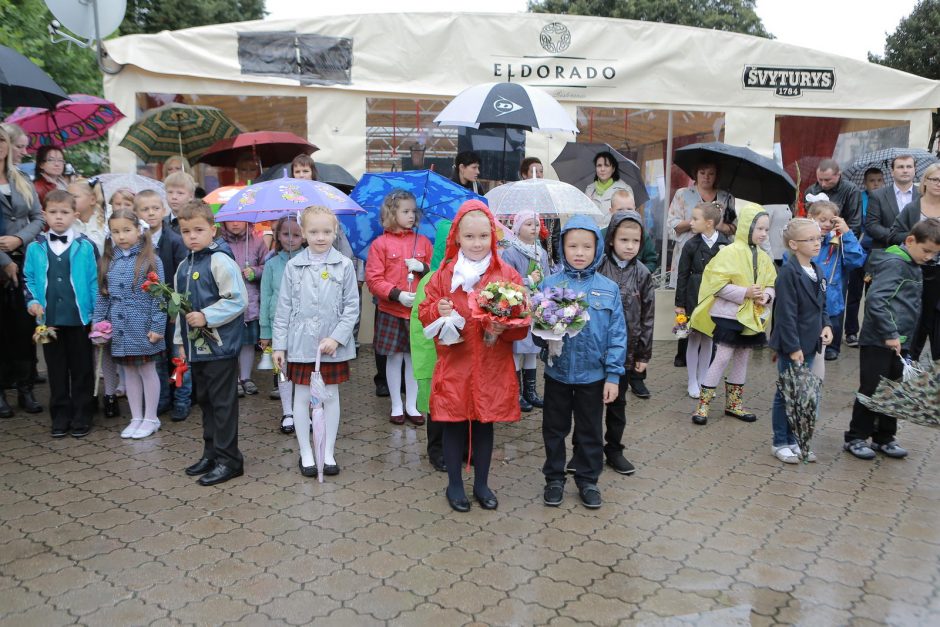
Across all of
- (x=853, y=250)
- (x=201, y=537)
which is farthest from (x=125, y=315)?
(x=853, y=250)

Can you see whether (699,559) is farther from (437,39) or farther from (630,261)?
(437,39)

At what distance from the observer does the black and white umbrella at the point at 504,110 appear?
23.3ft

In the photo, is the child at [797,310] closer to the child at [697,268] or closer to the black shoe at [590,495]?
the child at [697,268]

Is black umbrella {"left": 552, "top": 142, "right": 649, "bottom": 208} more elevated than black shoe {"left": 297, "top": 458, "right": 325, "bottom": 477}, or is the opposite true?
black umbrella {"left": 552, "top": 142, "right": 649, "bottom": 208}

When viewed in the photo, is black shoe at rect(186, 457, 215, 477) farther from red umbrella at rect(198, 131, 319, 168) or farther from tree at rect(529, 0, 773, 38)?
tree at rect(529, 0, 773, 38)

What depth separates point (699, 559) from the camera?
3.98 metres

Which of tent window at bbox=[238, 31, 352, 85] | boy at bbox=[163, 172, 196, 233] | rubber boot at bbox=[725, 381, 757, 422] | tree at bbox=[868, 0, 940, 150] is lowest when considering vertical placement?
rubber boot at bbox=[725, 381, 757, 422]

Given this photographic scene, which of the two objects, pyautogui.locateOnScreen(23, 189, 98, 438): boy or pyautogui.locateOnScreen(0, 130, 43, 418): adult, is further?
pyautogui.locateOnScreen(0, 130, 43, 418): adult

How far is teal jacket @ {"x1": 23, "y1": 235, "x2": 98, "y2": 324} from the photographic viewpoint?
5.77m

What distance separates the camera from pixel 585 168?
8742 millimetres

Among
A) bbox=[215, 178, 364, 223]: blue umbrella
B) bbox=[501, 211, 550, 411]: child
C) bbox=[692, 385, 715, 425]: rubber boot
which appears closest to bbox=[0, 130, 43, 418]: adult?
bbox=[215, 178, 364, 223]: blue umbrella

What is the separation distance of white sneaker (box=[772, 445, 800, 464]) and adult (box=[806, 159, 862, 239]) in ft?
14.4

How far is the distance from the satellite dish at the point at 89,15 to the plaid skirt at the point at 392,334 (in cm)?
482

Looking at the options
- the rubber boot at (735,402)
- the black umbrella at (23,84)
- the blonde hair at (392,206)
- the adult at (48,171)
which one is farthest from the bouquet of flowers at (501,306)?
the adult at (48,171)
